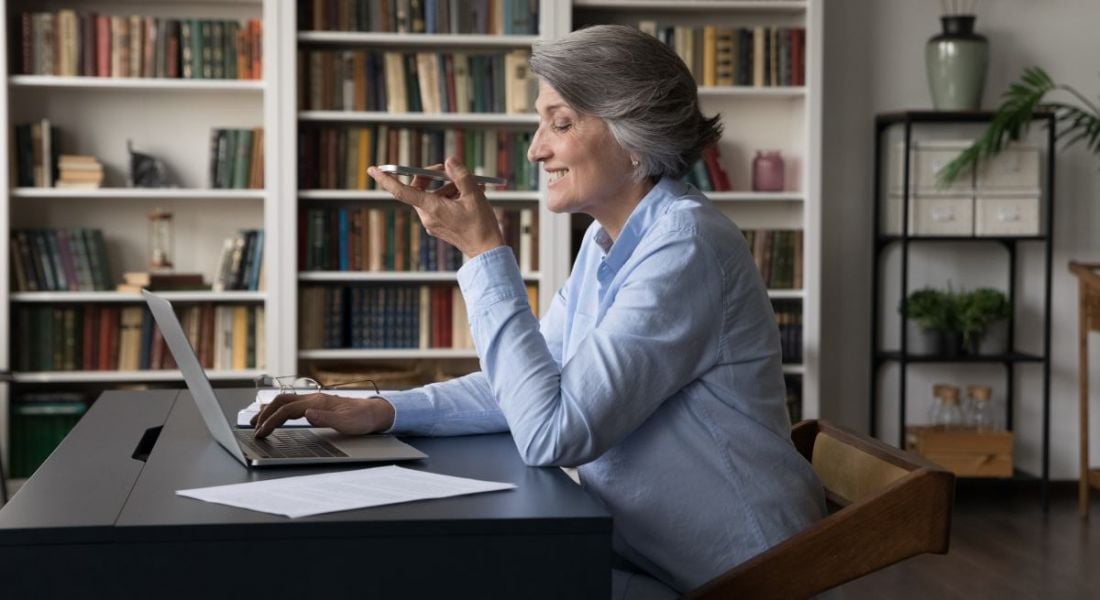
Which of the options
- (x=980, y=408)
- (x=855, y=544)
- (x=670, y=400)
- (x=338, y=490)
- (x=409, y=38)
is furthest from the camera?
(x=980, y=408)

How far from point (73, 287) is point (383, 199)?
1.14 meters

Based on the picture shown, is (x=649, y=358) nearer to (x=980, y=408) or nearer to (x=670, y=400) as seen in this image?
(x=670, y=400)

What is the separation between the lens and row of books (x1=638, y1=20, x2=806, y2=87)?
16.4ft

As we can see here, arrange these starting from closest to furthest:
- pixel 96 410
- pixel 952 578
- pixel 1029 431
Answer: pixel 96 410
pixel 952 578
pixel 1029 431

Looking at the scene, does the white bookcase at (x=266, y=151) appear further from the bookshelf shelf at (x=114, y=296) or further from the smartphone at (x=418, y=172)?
the smartphone at (x=418, y=172)

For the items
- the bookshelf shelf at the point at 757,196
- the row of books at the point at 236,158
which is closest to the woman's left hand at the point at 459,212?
the row of books at the point at 236,158

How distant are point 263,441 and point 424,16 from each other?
10.3 ft

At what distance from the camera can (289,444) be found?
6.41 feet

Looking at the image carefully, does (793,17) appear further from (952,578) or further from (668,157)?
(668,157)

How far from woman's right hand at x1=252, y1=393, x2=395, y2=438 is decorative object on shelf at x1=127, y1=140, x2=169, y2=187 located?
3.02 meters

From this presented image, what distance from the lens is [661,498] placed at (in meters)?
1.78

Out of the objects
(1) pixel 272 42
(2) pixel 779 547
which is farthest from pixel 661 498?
(1) pixel 272 42

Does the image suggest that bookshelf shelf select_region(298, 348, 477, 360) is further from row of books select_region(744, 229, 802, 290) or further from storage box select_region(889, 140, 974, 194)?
storage box select_region(889, 140, 974, 194)

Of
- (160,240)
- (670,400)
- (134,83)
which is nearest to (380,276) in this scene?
(160,240)
